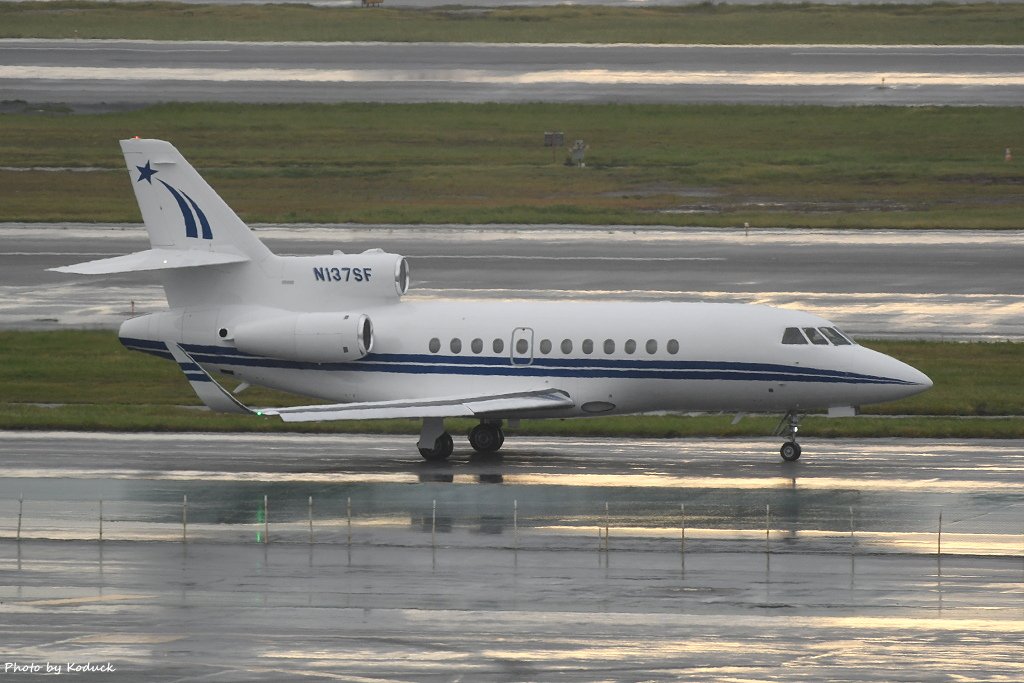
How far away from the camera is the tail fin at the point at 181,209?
141 ft

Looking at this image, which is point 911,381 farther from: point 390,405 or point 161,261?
point 161,261

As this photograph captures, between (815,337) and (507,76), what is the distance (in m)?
66.5

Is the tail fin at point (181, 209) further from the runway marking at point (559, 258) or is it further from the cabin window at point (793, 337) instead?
the runway marking at point (559, 258)

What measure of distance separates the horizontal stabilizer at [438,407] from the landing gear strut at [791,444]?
15.6 ft

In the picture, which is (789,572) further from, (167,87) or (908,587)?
(167,87)

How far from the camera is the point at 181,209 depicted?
4306 centimetres

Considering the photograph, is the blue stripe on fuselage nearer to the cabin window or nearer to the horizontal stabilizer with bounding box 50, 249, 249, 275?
the cabin window

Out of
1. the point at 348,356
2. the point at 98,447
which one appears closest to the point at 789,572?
the point at 348,356

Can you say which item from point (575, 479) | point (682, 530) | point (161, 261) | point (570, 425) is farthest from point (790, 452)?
point (161, 261)

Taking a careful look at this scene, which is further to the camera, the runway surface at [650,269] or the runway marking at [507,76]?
the runway marking at [507,76]

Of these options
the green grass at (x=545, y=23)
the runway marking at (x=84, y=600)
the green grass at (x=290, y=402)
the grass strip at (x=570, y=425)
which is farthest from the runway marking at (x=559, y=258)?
the green grass at (x=545, y=23)

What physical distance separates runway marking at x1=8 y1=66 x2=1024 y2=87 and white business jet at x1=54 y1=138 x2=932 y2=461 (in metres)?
60.7

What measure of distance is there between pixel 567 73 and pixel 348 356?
66200mm

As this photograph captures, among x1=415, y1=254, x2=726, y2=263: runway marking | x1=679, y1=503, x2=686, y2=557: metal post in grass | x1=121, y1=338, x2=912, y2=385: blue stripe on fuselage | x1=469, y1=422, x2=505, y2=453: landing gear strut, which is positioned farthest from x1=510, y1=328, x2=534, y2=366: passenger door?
x1=415, y1=254, x2=726, y2=263: runway marking
